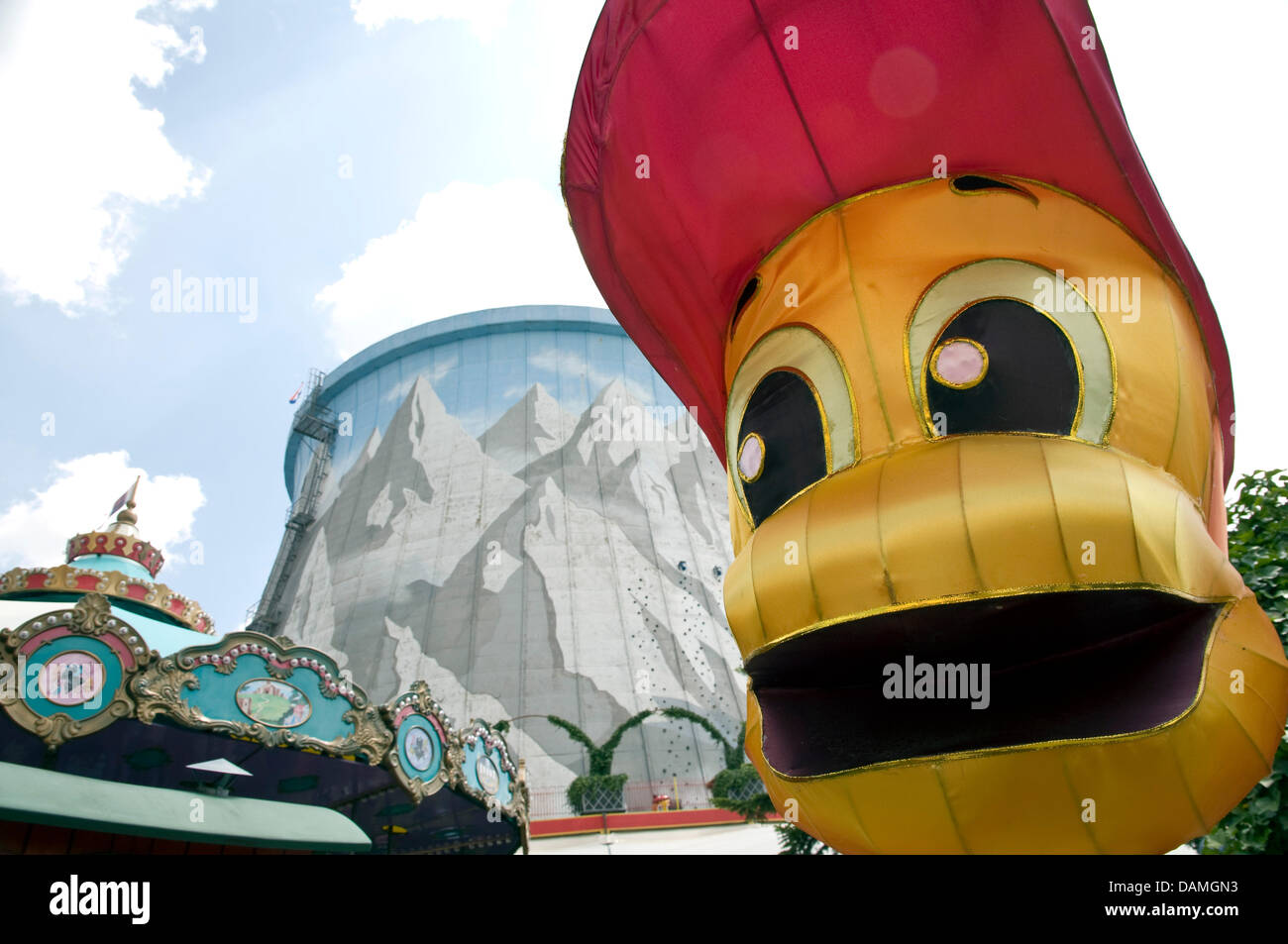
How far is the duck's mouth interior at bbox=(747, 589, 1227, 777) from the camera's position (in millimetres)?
2377

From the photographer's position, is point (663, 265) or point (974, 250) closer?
point (974, 250)

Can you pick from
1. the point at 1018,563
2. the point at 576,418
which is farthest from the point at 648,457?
the point at 1018,563

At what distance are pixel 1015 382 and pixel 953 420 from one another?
0.21 meters

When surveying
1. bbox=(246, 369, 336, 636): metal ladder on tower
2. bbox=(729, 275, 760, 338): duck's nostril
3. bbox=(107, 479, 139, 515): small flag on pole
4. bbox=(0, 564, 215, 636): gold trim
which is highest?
bbox=(246, 369, 336, 636): metal ladder on tower

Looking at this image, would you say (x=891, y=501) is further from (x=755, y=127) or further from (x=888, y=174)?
(x=755, y=127)

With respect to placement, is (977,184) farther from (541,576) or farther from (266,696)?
(541,576)

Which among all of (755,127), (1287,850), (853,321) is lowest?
(1287,850)

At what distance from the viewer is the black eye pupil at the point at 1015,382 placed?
2.62 metres

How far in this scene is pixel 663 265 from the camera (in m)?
3.82

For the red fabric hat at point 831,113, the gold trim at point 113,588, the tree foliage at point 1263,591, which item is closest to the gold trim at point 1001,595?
the red fabric hat at point 831,113

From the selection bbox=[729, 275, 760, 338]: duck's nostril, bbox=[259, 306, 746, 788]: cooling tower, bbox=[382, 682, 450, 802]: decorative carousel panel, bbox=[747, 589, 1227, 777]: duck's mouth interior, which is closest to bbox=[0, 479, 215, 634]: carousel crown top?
bbox=[382, 682, 450, 802]: decorative carousel panel

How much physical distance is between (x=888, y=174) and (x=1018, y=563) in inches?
62.4

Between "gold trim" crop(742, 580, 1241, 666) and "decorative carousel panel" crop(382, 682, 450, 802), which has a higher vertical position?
"decorative carousel panel" crop(382, 682, 450, 802)

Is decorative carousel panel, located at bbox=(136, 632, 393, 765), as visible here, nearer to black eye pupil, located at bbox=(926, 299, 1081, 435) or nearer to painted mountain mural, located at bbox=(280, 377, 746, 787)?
black eye pupil, located at bbox=(926, 299, 1081, 435)
